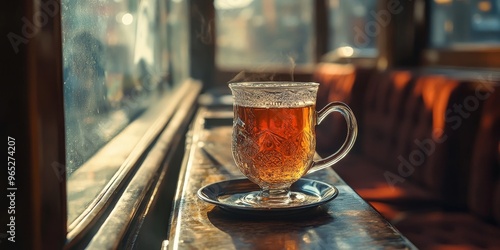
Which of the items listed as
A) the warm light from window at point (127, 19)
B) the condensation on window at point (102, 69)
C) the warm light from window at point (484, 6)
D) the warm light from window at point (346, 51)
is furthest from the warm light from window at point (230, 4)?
the warm light from window at point (127, 19)

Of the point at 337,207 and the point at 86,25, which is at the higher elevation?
the point at 86,25

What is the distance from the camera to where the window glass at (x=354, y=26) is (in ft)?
15.5

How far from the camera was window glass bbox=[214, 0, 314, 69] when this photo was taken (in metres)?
5.29

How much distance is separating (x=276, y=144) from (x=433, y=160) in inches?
65.9

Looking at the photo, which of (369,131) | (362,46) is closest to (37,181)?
(369,131)

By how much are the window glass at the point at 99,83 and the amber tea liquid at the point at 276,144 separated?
0.27 metres

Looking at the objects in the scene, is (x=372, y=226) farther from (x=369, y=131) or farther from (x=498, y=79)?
(x=369, y=131)

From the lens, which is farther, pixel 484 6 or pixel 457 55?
pixel 457 55

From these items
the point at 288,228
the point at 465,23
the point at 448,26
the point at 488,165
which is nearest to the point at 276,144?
the point at 288,228

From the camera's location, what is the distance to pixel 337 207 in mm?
1063

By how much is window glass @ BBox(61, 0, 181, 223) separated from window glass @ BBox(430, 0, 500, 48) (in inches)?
67.6

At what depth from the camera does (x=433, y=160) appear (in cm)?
258

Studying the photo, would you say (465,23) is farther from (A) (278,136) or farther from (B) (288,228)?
(B) (288,228)

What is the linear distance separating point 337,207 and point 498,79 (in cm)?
160
